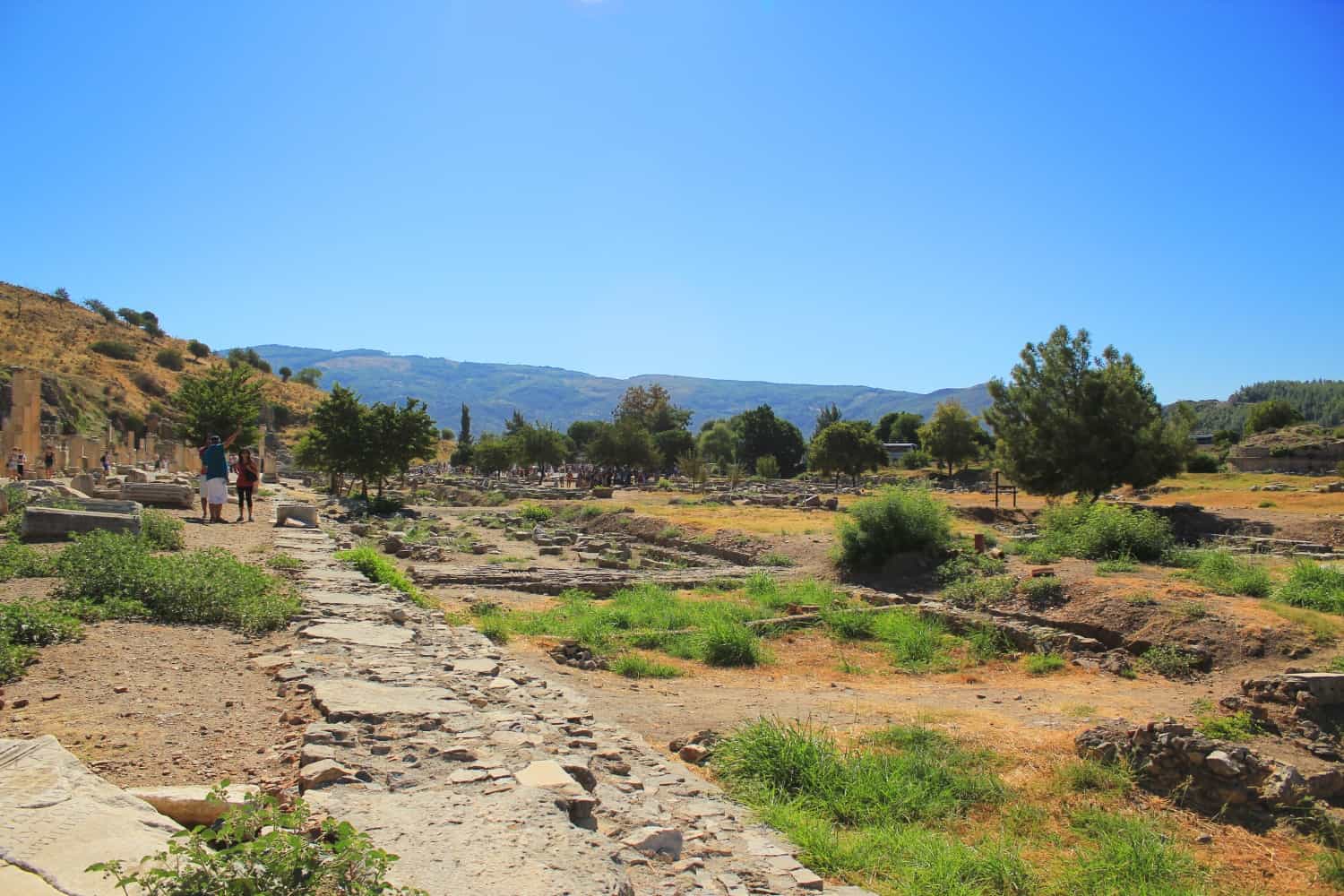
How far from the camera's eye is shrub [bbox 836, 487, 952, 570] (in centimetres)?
1878

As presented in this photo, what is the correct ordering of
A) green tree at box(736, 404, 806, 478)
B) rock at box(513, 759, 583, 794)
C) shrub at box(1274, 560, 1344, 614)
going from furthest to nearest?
1. green tree at box(736, 404, 806, 478)
2. shrub at box(1274, 560, 1344, 614)
3. rock at box(513, 759, 583, 794)

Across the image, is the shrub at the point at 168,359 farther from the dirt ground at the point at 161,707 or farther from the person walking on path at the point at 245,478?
the dirt ground at the point at 161,707

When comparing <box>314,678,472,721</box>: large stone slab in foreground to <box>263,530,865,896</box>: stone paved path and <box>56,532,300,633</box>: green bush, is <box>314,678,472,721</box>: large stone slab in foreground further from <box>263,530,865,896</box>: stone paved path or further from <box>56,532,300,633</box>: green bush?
<box>56,532,300,633</box>: green bush

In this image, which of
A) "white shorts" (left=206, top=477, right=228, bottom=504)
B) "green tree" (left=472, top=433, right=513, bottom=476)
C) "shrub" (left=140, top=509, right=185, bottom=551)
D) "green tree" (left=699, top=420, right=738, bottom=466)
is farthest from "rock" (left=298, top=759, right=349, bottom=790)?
"green tree" (left=699, top=420, right=738, bottom=466)

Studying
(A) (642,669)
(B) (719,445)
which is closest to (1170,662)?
(A) (642,669)

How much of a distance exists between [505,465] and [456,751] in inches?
2586

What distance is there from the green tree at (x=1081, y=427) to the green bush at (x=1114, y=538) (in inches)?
386

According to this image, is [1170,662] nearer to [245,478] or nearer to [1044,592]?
[1044,592]

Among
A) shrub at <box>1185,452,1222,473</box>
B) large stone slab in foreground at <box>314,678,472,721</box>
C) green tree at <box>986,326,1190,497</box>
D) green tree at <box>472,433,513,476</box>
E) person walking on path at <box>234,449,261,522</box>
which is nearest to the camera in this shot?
large stone slab in foreground at <box>314,678,472,721</box>

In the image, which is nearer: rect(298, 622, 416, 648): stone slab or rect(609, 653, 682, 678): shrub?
rect(298, 622, 416, 648): stone slab

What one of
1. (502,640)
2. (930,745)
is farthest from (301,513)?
(930,745)

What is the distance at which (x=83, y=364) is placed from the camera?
204ft

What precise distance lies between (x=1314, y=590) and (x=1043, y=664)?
4.78m

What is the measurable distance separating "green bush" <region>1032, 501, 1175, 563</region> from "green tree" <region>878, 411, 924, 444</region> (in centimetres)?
A: 7525
